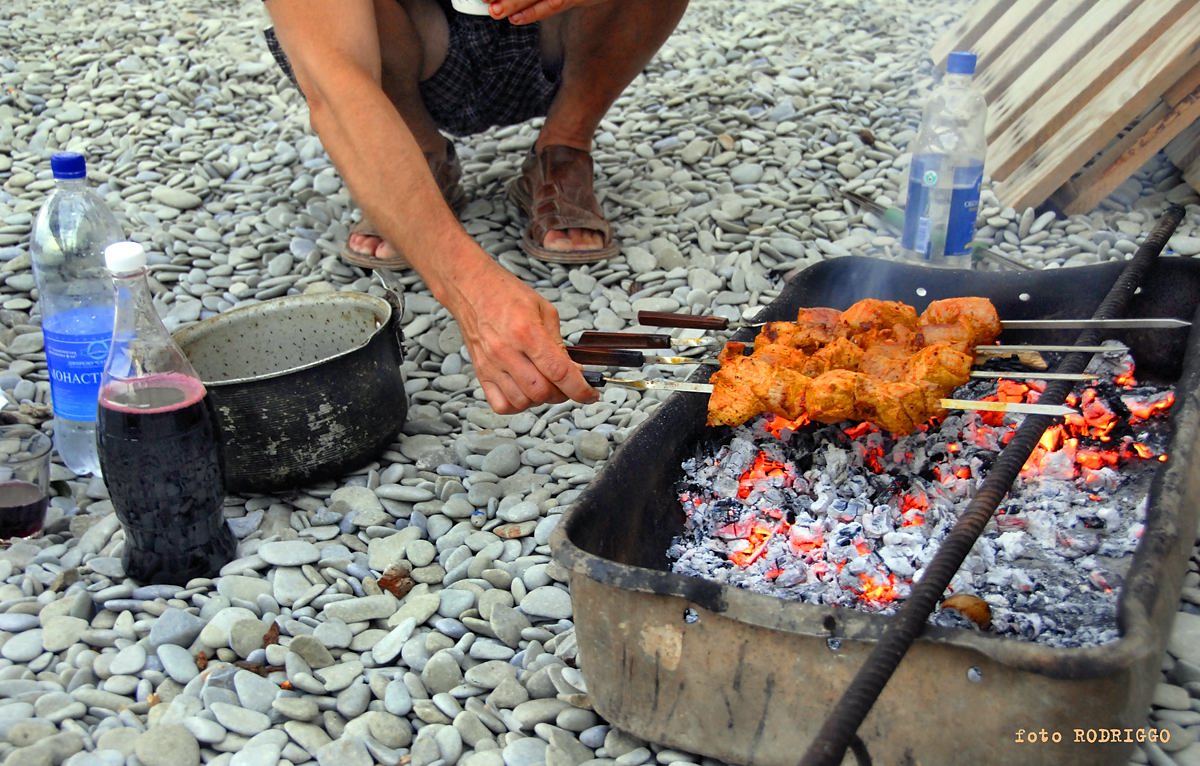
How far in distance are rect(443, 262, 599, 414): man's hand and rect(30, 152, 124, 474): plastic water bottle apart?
1399mm

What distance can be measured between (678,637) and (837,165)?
4.15 meters

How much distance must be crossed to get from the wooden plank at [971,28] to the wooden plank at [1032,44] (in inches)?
17.4

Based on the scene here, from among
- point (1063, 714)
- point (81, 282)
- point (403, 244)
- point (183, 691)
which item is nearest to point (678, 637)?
point (1063, 714)

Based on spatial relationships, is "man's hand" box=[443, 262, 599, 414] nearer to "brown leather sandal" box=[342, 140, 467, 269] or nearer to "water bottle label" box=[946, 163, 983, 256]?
"brown leather sandal" box=[342, 140, 467, 269]

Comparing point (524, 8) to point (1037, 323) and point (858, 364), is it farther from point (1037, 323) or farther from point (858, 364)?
point (1037, 323)

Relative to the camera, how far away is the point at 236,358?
3.97 m

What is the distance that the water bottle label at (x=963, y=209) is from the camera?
15.1 feet

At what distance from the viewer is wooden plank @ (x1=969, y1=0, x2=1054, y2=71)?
6.02 metres

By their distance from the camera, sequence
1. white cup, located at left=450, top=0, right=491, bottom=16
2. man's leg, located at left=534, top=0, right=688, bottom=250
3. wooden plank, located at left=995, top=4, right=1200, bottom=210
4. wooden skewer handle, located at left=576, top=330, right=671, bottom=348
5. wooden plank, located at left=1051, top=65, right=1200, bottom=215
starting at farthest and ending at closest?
man's leg, located at left=534, top=0, right=688, bottom=250 → wooden plank, located at left=1051, top=65, right=1200, bottom=215 → wooden plank, located at left=995, top=4, right=1200, bottom=210 → white cup, located at left=450, top=0, right=491, bottom=16 → wooden skewer handle, located at left=576, top=330, right=671, bottom=348

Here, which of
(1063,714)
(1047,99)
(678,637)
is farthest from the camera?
(1047,99)

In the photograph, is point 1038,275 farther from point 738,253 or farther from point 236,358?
point 236,358

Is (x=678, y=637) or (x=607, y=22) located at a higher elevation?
(x=607, y=22)

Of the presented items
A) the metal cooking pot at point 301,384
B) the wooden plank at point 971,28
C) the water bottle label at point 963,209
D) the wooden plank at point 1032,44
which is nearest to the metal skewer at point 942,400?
the metal cooking pot at point 301,384

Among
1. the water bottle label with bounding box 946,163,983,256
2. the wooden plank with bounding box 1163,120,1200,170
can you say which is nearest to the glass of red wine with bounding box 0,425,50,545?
the water bottle label with bounding box 946,163,983,256
